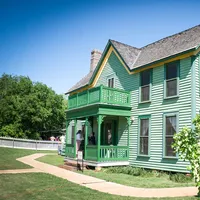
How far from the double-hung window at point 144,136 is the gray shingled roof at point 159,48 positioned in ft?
10.8

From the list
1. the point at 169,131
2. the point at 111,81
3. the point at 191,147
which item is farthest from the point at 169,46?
the point at 191,147

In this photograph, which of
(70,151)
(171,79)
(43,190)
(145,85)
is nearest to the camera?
(43,190)

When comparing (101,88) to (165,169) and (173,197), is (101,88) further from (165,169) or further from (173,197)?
(173,197)

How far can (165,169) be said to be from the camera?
1379 centimetres

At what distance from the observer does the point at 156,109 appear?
15.0 meters

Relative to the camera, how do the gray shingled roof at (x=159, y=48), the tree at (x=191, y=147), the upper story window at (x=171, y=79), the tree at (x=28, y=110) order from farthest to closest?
the tree at (x=28, y=110) < the gray shingled roof at (x=159, y=48) < the upper story window at (x=171, y=79) < the tree at (x=191, y=147)

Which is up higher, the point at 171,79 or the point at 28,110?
the point at 171,79

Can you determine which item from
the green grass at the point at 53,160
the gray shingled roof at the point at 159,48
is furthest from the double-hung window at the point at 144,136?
the green grass at the point at 53,160

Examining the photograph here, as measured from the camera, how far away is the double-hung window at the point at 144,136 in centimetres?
1542

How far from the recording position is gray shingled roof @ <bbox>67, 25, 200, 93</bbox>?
14317 millimetres

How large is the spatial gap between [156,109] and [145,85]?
1.80 meters

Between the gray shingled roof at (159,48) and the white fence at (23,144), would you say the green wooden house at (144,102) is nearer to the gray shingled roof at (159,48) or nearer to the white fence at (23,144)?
the gray shingled roof at (159,48)

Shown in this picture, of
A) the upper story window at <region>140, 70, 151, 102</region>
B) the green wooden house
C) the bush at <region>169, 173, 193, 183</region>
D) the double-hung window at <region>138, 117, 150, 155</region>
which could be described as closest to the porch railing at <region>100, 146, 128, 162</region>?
the green wooden house

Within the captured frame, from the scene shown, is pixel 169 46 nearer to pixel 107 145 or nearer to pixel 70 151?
pixel 107 145
